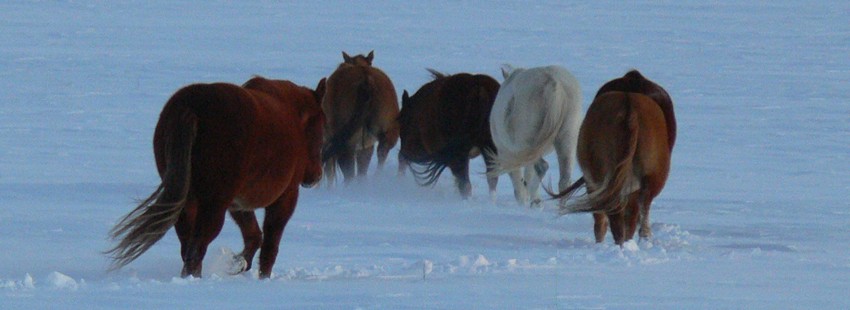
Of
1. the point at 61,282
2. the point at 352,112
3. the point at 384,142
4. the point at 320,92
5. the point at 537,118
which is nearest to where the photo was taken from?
the point at 61,282

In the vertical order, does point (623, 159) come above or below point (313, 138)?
below

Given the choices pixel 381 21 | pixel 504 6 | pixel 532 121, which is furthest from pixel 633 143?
pixel 504 6

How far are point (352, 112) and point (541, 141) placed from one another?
7.16 ft

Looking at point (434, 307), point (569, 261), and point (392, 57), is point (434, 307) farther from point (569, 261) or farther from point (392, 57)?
point (392, 57)

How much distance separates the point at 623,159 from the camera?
7.05 meters

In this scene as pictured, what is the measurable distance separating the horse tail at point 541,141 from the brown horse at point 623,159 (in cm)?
117

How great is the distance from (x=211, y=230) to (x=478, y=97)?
4.59 metres

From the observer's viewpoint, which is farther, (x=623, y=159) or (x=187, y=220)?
(x=623, y=159)

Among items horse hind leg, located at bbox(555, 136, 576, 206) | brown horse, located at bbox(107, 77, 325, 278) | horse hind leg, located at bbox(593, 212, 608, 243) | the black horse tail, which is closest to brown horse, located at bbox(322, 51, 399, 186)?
the black horse tail

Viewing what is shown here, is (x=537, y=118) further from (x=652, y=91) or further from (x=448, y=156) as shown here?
(x=448, y=156)

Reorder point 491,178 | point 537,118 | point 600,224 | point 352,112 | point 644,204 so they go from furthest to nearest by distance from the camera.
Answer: point 352,112, point 491,178, point 537,118, point 600,224, point 644,204

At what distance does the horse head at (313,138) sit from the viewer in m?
6.09

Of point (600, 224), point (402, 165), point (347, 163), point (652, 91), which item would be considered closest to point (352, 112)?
point (347, 163)

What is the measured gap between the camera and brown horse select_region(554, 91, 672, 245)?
7.05 metres
